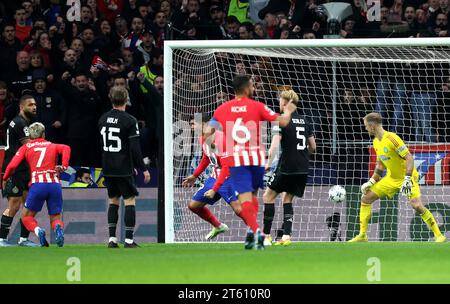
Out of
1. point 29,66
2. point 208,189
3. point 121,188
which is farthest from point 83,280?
point 29,66

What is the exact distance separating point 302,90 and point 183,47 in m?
2.57

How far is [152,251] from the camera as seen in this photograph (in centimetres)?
1354

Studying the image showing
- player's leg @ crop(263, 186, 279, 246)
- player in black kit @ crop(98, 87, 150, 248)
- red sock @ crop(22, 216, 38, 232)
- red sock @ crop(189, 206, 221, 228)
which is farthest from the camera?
red sock @ crop(189, 206, 221, 228)

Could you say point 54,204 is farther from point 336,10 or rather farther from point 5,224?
point 336,10

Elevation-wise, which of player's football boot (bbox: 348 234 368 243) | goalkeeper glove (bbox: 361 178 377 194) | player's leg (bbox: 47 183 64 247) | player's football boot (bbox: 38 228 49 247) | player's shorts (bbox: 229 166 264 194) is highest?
player's shorts (bbox: 229 166 264 194)

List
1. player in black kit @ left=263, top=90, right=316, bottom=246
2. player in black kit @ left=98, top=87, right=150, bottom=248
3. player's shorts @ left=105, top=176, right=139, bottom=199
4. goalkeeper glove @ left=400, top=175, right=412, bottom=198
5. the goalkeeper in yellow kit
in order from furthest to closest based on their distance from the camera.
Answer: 1. the goalkeeper in yellow kit
2. goalkeeper glove @ left=400, top=175, right=412, bottom=198
3. player in black kit @ left=263, top=90, right=316, bottom=246
4. player's shorts @ left=105, top=176, right=139, bottom=199
5. player in black kit @ left=98, top=87, right=150, bottom=248

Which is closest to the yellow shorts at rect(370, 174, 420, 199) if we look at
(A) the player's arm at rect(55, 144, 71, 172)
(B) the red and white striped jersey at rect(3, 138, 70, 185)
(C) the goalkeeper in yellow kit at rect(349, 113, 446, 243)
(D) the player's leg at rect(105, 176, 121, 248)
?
(C) the goalkeeper in yellow kit at rect(349, 113, 446, 243)

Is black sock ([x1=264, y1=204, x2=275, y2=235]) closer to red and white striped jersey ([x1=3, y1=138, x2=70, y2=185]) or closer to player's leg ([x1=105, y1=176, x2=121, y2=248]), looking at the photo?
player's leg ([x1=105, y1=176, x2=121, y2=248])

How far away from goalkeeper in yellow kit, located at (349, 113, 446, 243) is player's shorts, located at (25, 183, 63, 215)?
4.30 m

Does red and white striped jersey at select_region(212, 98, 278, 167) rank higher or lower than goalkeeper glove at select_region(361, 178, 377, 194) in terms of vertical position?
higher

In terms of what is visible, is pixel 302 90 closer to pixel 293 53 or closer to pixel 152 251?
pixel 293 53

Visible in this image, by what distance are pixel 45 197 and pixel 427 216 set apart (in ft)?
17.6

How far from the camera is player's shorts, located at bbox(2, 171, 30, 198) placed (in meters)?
16.1

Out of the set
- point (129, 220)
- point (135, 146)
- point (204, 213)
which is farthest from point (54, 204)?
point (204, 213)
